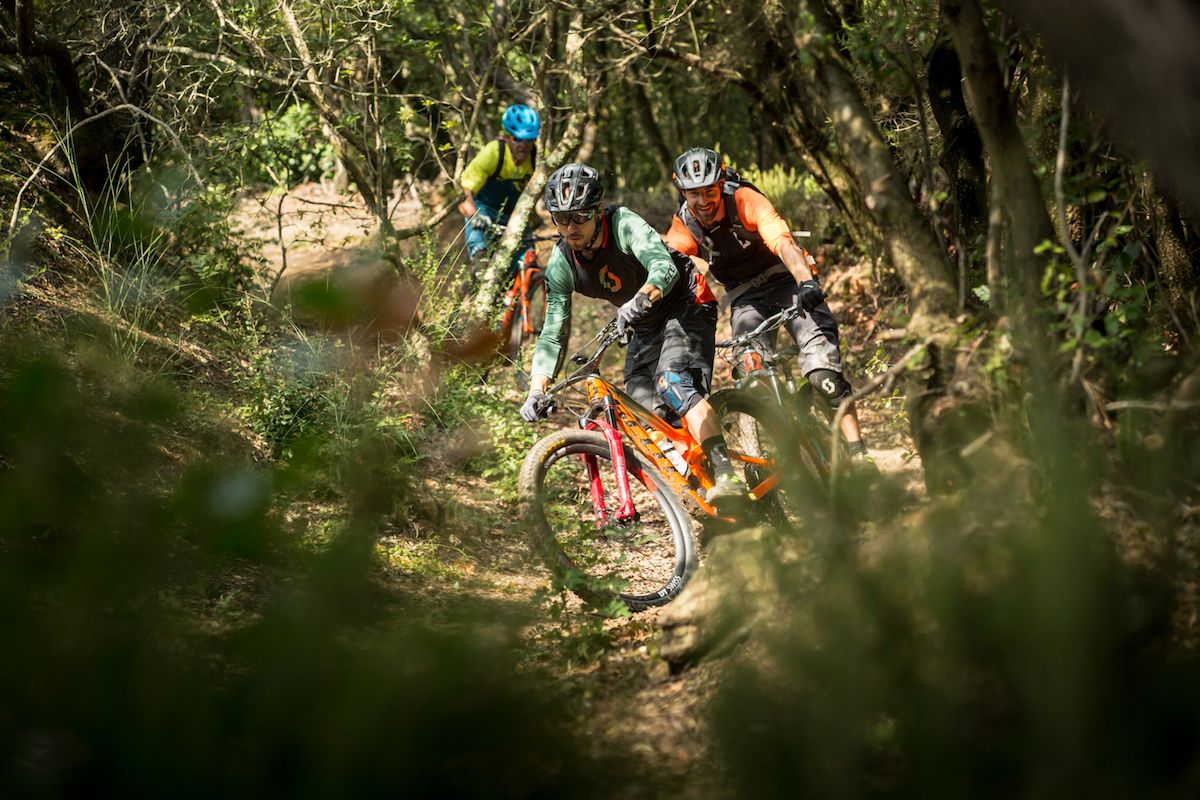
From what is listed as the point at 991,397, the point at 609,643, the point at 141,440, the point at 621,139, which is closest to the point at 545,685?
the point at 609,643

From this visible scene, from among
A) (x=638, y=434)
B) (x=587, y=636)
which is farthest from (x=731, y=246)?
(x=587, y=636)

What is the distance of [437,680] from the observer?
208 centimetres

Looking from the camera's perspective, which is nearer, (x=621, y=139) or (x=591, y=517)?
(x=591, y=517)

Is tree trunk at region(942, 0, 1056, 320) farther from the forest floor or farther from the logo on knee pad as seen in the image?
the logo on knee pad

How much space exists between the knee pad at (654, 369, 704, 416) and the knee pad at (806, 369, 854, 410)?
0.85m

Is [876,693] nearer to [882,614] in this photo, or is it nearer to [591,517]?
[882,614]

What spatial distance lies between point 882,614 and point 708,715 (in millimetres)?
666

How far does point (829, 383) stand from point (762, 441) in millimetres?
561

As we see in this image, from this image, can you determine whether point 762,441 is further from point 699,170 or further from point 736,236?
point 699,170

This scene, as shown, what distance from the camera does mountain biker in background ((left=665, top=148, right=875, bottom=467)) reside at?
15.9 ft

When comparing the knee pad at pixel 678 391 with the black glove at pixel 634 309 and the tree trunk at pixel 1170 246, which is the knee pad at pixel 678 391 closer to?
the black glove at pixel 634 309

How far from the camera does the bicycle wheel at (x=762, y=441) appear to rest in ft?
14.9

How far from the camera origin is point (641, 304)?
4.24m

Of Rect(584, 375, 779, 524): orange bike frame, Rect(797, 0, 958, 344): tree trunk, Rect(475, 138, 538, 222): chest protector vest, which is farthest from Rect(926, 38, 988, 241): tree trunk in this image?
Rect(475, 138, 538, 222): chest protector vest
